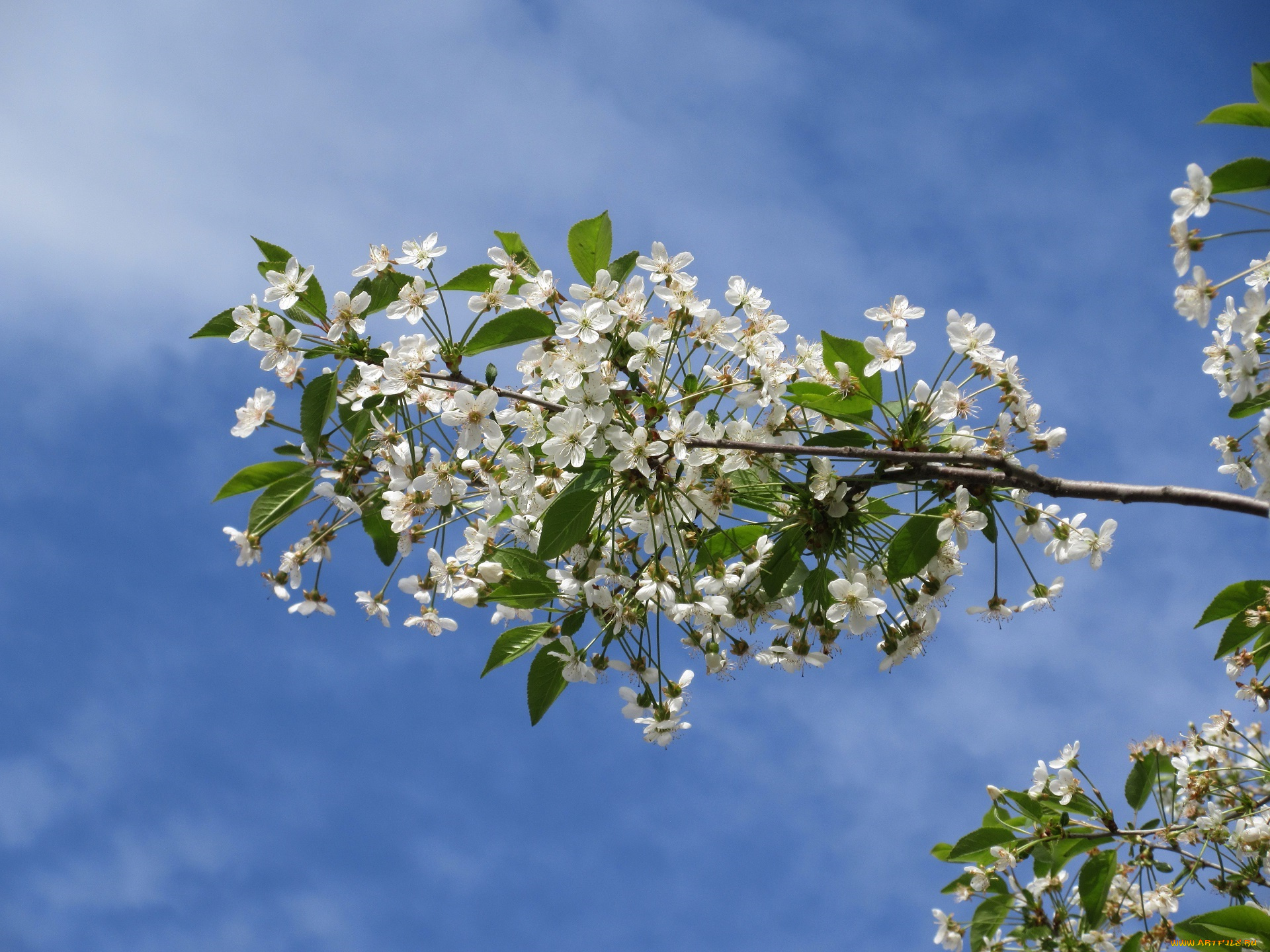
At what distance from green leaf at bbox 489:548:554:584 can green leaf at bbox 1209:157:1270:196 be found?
257 cm

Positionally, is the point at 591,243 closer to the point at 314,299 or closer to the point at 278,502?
the point at 314,299

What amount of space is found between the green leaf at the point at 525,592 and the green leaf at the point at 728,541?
0.59m

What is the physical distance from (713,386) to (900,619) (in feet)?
4.21

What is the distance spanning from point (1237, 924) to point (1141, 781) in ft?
2.12

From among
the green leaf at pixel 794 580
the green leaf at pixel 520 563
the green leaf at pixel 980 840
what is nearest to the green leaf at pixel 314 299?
the green leaf at pixel 520 563

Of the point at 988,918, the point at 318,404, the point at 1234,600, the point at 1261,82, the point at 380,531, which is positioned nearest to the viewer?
the point at 1261,82

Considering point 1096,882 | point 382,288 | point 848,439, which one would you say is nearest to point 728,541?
point 848,439

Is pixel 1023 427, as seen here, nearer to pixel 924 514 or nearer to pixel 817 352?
pixel 924 514

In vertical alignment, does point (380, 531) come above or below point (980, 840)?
above

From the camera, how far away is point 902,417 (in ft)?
9.97

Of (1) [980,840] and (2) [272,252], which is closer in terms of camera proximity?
(2) [272,252]

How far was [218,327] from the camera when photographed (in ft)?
10.9

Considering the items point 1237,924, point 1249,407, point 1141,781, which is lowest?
point 1237,924

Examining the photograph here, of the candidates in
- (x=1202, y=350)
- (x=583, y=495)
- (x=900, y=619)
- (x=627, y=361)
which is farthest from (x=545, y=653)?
(x=1202, y=350)
